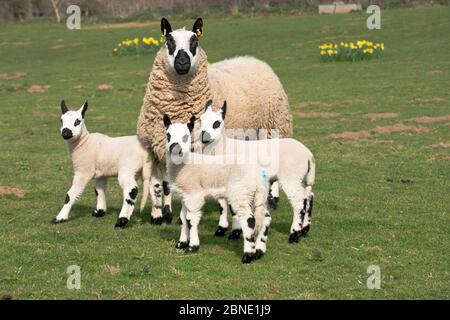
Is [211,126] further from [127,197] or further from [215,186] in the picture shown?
[127,197]

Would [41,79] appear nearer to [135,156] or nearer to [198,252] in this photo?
[135,156]

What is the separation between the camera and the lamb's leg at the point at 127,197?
1014cm

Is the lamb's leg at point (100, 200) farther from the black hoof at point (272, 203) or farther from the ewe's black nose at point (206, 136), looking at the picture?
the black hoof at point (272, 203)

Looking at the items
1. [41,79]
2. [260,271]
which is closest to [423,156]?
[260,271]

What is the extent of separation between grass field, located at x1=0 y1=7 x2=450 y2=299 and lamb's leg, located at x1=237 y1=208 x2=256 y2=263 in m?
0.16

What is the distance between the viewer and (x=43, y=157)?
16.7m

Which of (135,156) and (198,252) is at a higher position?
(135,156)

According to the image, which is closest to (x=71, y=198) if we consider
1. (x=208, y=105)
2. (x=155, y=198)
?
(x=155, y=198)

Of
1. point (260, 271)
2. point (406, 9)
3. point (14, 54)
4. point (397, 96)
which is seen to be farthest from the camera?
point (406, 9)

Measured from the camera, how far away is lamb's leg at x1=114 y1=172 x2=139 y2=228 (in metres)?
10.1

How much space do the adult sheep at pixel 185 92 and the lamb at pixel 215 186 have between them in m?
1.70

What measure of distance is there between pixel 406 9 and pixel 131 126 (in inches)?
1319

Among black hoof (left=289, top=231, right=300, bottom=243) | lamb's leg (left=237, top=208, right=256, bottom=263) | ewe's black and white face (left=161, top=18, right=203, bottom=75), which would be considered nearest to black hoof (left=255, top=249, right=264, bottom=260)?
lamb's leg (left=237, top=208, right=256, bottom=263)

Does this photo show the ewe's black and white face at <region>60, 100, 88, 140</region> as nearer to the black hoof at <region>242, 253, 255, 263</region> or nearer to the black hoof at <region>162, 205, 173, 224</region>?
the black hoof at <region>162, 205, 173, 224</region>
